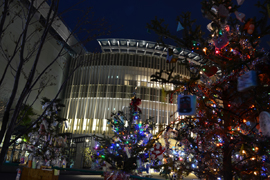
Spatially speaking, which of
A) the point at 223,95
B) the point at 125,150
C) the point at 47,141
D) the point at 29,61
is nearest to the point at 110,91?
the point at 29,61

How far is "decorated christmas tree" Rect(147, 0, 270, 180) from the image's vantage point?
283 centimetres

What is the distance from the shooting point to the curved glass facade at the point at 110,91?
23.5 meters

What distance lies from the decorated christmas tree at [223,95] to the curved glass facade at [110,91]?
19623 mm

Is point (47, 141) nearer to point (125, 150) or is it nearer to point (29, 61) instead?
point (125, 150)

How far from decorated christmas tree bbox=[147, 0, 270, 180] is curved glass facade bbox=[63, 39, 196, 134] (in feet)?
64.4

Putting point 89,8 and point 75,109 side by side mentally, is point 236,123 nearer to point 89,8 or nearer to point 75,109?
point 89,8

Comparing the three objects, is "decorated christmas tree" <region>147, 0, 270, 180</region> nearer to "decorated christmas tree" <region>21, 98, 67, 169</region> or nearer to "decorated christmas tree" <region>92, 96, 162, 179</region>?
"decorated christmas tree" <region>92, 96, 162, 179</region>

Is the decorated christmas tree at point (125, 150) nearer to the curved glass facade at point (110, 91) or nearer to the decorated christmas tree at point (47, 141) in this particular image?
the decorated christmas tree at point (47, 141)

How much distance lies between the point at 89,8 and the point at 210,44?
7.65 feet

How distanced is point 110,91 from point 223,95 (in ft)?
69.4

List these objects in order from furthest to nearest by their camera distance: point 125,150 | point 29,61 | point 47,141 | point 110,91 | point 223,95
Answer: point 110,91 → point 29,61 → point 47,141 → point 125,150 → point 223,95

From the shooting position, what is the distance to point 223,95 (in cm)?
353

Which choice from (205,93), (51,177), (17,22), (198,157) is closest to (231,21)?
(205,93)

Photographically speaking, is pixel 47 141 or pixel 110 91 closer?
pixel 47 141
